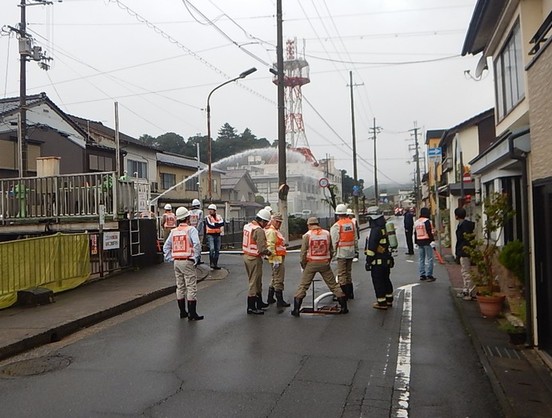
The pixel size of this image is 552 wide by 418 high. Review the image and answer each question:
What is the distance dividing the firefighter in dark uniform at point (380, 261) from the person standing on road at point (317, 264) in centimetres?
74

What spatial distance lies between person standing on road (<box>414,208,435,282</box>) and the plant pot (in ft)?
13.0

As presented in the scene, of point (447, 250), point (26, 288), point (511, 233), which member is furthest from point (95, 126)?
point (511, 233)

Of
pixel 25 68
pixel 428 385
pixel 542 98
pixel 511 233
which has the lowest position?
pixel 428 385

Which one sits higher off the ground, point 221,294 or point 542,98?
point 542,98

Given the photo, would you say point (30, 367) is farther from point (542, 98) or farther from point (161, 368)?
point (542, 98)

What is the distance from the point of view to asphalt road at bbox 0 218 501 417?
485cm

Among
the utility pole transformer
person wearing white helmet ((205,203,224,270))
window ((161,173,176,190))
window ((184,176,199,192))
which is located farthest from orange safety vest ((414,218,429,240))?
window ((184,176,199,192))

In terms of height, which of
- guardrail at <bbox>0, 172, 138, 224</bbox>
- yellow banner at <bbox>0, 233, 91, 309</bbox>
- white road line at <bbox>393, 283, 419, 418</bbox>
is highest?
guardrail at <bbox>0, 172, 138, 224</bbox>

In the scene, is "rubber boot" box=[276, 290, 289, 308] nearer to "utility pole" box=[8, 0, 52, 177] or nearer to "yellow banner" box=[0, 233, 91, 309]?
"yellow banner" box=[0, 233, 91, 309]

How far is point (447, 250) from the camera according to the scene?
21.6 m

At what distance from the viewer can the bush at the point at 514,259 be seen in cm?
781

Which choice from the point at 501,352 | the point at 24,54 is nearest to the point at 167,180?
the point at 24,54

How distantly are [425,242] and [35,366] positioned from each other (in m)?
9.04

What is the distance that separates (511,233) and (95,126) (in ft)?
113
